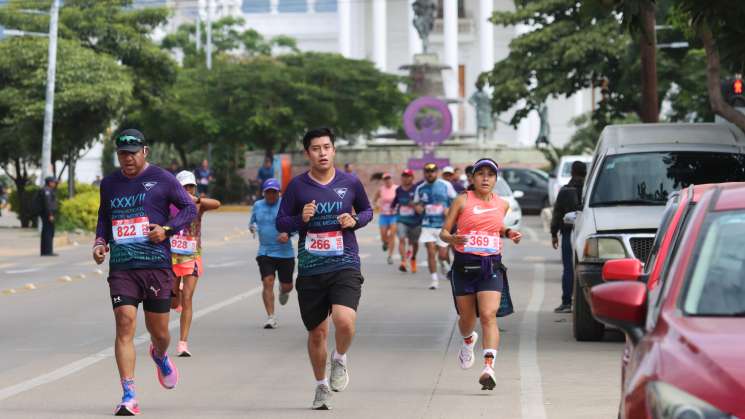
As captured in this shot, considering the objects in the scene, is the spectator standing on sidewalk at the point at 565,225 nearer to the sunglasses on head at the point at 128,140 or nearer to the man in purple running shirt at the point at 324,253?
the man in purple running shirt at the point at 324,253

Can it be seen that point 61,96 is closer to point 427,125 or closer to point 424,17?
point 427,125

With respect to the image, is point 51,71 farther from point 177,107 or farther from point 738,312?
point 738,312

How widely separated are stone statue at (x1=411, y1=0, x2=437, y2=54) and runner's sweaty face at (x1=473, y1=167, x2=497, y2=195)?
60.4 metres

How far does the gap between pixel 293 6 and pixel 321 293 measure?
145428 mm

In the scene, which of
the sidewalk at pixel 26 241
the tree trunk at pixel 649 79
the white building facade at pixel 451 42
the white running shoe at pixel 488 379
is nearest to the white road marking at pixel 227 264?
the sidewalk at pixel 26 241

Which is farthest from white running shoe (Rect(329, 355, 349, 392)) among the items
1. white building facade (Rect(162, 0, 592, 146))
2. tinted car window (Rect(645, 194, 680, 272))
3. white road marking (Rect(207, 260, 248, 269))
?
white building facade (Rect(162, 0, 592, 146))

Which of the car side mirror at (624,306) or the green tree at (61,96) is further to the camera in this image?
the green tree at (61,96)

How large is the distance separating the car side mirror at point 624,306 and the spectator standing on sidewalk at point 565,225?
12.2 m

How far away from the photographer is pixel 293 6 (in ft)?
507

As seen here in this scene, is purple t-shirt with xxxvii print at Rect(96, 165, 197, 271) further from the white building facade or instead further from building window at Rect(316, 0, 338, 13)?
building window at Rect(316, 0, 338, 13)

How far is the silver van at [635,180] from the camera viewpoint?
47.1 feet

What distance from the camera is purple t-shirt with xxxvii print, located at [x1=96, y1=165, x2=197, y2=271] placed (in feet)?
35.1

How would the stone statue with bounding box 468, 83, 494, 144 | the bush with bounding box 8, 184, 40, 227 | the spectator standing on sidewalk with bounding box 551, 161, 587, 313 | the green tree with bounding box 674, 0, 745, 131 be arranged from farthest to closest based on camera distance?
the stone statue with bounding box 468, 83, 494, 144, the bush with bounding box 8, 184, 40, 227, the spectator standing on sidewalk with bounding box 551, 161, 587, 313, the green tree with bounding box 674, 0, 745, 131

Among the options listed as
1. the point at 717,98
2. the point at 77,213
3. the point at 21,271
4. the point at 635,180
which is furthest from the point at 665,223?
the point at 77,213
